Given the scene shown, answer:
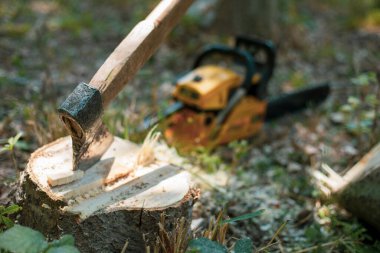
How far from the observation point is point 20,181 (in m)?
2.37

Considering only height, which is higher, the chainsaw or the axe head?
the axe head

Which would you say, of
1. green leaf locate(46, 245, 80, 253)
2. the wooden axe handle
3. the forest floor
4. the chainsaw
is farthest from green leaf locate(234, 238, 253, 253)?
the chainsaw

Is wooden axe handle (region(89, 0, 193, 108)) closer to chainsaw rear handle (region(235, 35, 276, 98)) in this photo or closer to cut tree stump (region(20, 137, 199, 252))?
cut tree stump (region(20, 137, 199, 252))

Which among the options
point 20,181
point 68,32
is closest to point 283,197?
point 20,181

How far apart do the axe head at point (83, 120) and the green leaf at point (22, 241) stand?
0.54m

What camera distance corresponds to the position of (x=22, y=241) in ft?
5.96

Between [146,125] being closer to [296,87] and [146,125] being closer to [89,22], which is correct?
[296,87]

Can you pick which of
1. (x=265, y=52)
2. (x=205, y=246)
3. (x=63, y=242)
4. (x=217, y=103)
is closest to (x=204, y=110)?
(x=217, y=103)

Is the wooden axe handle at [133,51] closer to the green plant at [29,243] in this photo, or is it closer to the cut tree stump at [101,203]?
the cut tree stump at [101,203]

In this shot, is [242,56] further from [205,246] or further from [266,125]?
[205,246]

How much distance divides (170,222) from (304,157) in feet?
6.54

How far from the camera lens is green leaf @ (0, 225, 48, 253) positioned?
1.79 metres

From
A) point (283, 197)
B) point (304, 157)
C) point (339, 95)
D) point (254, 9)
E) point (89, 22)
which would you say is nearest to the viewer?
point (283, 197)

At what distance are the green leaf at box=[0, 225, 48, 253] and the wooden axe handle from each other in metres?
0.76
